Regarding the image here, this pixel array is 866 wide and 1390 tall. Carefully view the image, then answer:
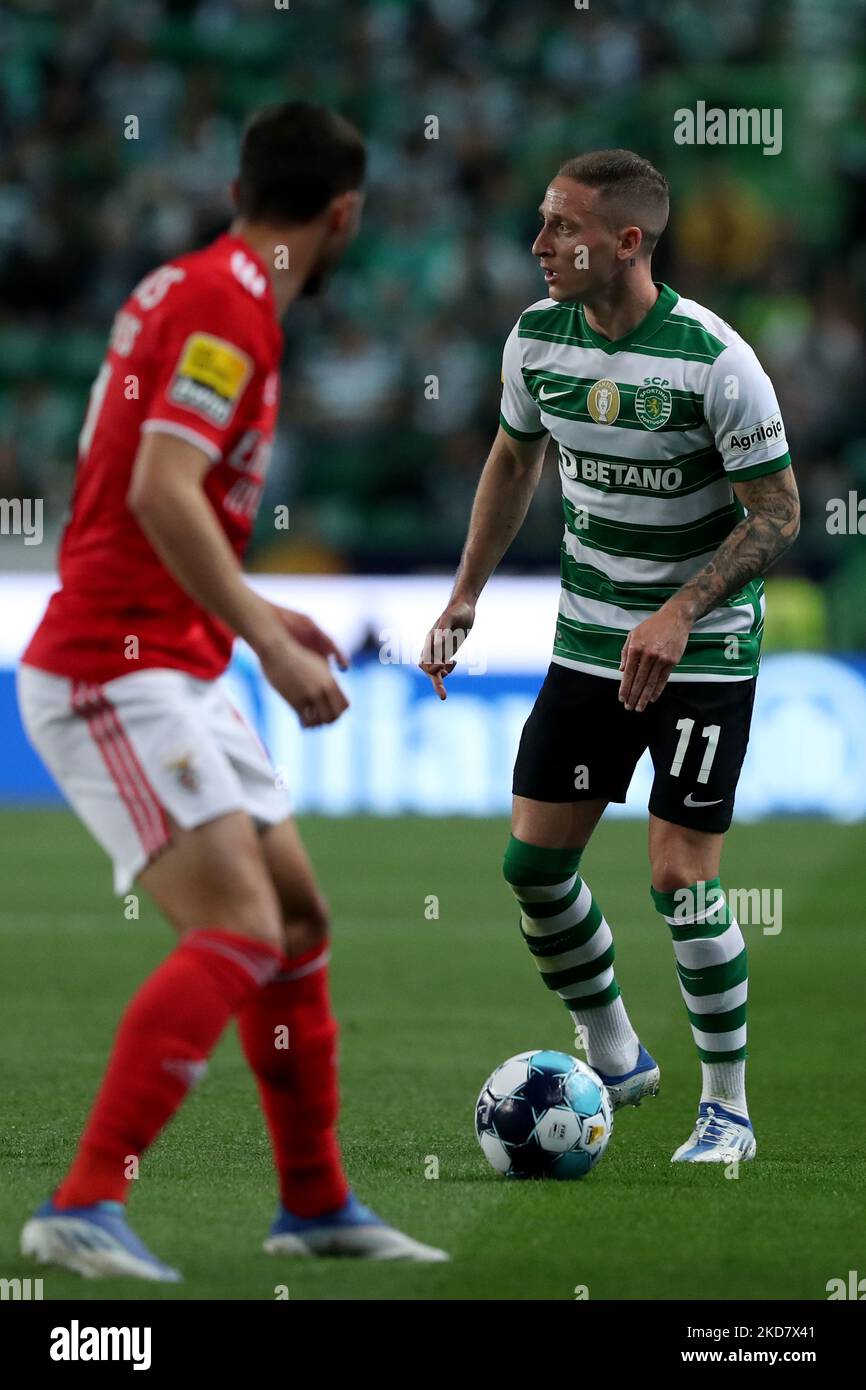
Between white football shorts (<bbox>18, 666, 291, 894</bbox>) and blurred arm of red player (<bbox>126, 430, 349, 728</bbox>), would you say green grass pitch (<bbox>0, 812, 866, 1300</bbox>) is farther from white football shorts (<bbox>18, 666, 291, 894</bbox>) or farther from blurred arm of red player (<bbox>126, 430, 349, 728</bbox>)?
blurred arm of red player (<bbox>126, 430, 349, 728</bbox>)

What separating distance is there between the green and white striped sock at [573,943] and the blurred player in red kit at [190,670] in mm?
1463

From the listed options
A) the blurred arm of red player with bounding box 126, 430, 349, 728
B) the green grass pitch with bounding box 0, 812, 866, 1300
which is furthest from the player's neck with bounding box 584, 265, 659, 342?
the green grass pitch with bounding box 0, 812, 866, 1300

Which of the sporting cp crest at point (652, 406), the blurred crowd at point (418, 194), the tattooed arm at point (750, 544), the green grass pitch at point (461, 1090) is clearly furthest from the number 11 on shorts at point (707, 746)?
the blurred crowd at point (418, 194)

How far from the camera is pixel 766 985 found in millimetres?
8117

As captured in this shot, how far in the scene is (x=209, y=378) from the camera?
11.7 ft

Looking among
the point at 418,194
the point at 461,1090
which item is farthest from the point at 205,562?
the point at 418,194

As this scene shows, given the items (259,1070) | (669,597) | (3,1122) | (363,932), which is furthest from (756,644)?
(363,932)

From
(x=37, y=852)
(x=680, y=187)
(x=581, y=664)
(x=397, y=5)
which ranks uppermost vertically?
(x=397, y=5)

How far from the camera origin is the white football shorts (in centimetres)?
368

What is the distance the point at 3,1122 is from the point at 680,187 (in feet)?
45.0

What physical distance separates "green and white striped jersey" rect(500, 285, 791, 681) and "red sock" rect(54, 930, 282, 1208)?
1.85m

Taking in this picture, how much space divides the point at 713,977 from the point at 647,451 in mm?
1285

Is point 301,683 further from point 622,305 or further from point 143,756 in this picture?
point 622,305

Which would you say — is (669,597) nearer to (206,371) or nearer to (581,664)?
(581,664)
